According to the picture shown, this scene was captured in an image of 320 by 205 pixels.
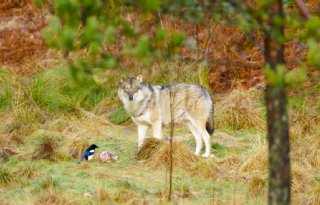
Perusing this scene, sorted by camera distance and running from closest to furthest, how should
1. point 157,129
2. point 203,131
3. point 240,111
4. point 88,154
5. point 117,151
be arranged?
point 88,154 < point 203,131 < point 157,129 < point 117,151 < point 240,111

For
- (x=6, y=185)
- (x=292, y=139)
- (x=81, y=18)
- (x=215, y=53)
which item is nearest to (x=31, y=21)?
(x=215, y=53)

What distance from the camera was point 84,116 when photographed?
14930mm

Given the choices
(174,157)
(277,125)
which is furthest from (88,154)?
(277,125)

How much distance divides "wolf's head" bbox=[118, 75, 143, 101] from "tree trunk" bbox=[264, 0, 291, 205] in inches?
253

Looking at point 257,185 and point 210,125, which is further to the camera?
point 210,125

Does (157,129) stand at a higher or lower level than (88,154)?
higher

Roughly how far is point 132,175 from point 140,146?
3.90 ft

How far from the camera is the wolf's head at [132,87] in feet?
42.9

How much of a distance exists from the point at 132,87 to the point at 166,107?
571 millimetres

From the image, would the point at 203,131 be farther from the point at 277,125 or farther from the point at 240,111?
the point at 277,125

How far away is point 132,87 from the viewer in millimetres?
13102

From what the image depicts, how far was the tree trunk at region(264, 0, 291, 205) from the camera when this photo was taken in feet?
20.7

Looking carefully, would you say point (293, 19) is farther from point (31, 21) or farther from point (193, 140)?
point (31, 21)

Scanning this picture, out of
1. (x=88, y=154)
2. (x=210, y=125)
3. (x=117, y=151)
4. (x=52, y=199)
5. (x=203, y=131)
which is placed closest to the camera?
(x=52, y=199)
